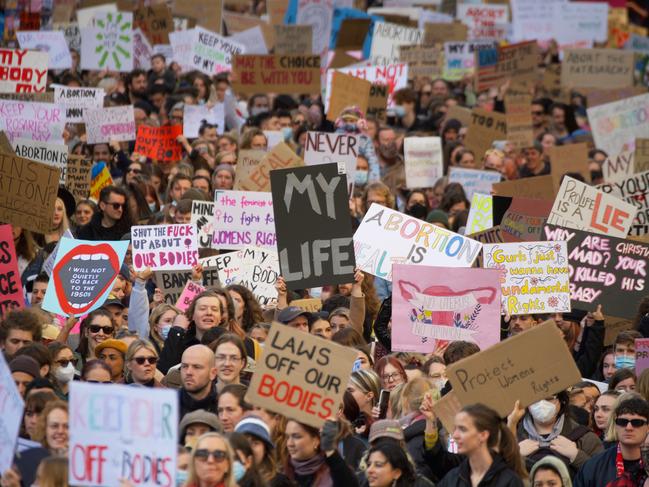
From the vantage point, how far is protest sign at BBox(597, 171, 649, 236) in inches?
651

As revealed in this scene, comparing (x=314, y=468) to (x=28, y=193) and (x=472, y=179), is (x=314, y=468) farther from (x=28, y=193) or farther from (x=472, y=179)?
(x=472, y=179)

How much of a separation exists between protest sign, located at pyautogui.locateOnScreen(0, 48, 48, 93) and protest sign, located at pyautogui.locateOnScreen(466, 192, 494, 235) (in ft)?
17.2

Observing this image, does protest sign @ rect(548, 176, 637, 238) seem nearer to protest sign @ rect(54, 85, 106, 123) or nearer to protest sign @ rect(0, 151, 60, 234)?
protest sign @ rect(0, 151, 60, 234)

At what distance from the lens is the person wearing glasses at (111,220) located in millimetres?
15000

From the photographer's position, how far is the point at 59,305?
1236 cm

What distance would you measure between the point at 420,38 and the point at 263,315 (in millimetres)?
15587

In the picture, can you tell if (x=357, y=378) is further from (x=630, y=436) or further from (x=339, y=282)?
(x=339, y=282)

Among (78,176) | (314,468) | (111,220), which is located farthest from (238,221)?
(314,468)

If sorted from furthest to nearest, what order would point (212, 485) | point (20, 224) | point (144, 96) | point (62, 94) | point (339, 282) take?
point (144, 96)
point (62, 94)
point (20, 224)
point (339, 282)
point (212, 485)

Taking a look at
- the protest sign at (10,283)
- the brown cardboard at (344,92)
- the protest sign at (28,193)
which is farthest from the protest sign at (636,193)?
the protest sign at (10,283)

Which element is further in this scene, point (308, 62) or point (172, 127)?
point (308, 62)

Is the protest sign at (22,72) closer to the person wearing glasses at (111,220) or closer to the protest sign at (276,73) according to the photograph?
the person wearing glasses at (111,220)

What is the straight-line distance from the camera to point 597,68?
26.9m

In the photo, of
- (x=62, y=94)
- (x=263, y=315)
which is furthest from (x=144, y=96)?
(x=263, y=315)
